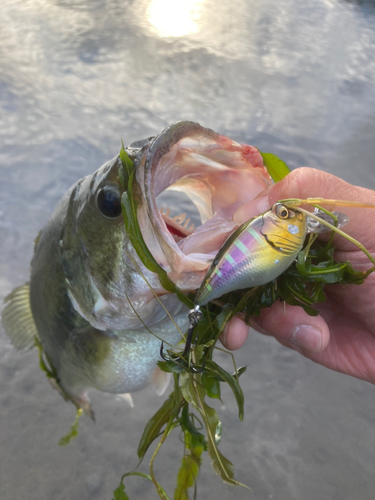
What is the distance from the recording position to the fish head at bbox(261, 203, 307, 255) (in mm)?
609

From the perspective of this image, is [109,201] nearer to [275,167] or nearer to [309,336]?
[275,167]

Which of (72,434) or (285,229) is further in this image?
(72,434)

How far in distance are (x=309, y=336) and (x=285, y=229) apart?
0.45 m

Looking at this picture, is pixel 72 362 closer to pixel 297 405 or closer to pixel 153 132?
pixel 297 405

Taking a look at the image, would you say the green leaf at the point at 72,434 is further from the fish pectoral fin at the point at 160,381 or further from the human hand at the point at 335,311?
the human hand at the point at 335,311

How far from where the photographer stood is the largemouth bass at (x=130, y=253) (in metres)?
0.76

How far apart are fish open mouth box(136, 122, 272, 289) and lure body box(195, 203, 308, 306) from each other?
12 centimetres

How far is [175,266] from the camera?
28.9 inches

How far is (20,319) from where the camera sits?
161 centimetres

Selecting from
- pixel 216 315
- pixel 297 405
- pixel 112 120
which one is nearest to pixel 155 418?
pixel 216 315

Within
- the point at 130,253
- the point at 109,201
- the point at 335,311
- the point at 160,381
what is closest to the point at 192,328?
the point at 130,253

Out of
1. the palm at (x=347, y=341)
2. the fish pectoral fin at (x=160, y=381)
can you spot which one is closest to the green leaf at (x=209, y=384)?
the palm at (x=347, y=341)

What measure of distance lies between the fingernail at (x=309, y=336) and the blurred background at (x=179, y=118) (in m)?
0.81

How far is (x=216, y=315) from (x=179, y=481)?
393 mm
